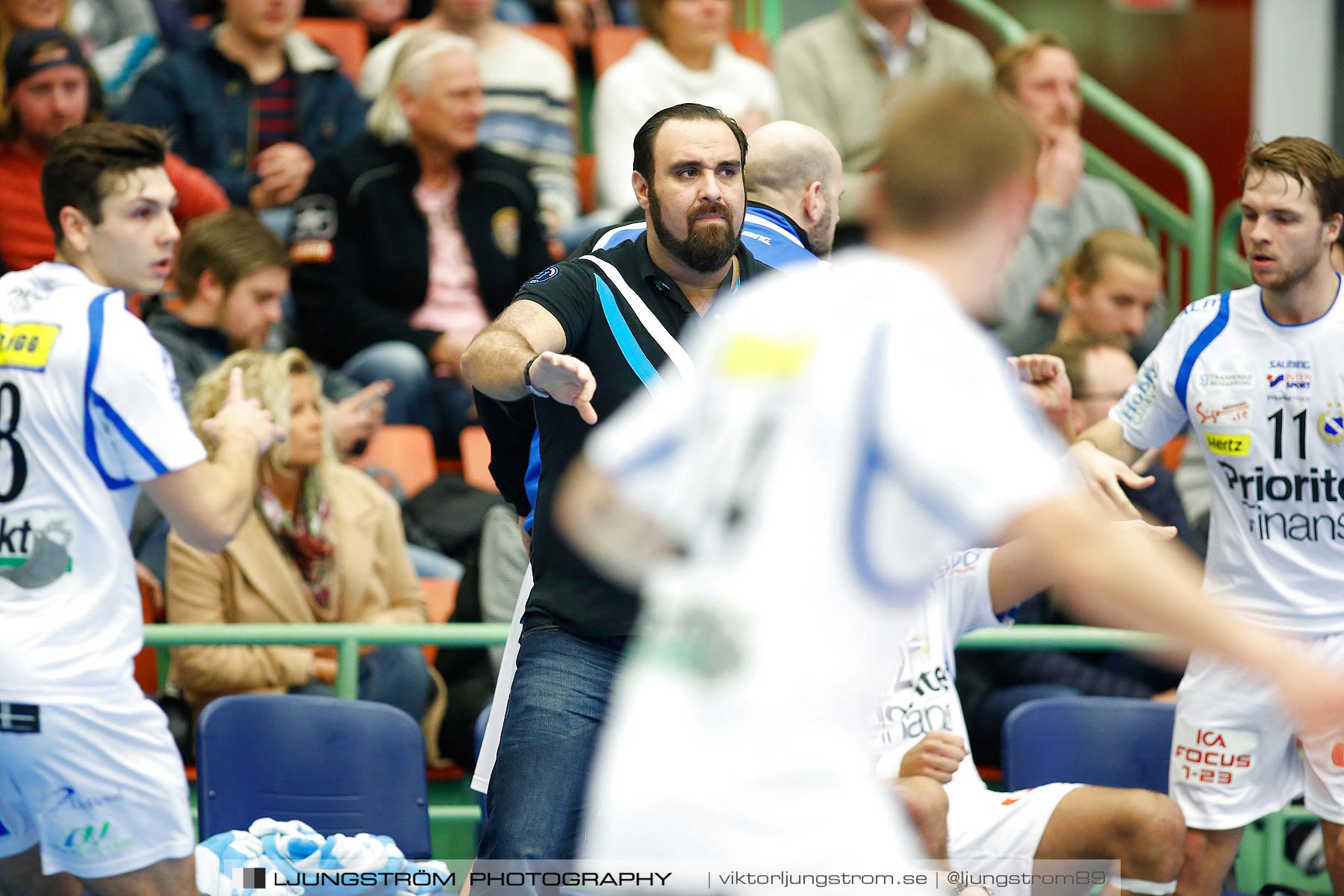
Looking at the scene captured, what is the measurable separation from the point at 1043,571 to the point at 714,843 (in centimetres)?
271

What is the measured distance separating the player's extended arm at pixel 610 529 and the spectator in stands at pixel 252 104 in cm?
544

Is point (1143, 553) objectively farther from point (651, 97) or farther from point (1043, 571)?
point (651, 97)

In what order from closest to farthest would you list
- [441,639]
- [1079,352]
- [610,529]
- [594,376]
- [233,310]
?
1. [610,529]
2. [594,376]
3. [441,639]
4. [1079,352]
5. [233,310]

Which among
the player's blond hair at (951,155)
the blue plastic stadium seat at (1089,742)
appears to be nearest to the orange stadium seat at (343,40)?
the blue plastic stadium seat at (1089,742)

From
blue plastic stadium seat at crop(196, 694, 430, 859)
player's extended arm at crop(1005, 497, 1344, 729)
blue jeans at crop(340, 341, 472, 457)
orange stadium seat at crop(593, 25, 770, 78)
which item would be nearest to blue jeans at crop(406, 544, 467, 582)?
blue jeans at crop(340, 341, 472, 457)

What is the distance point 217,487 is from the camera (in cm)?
427

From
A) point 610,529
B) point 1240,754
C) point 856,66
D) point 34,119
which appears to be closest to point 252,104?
point 34,119

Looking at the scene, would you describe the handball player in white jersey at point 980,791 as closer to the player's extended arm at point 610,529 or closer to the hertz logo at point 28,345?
the player's extended arm at point 610,529

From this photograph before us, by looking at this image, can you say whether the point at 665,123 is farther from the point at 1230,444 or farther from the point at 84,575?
the point at 1230,444

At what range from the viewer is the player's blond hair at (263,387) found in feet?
18.8

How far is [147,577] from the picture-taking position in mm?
5941

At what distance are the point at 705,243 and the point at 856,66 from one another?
15.4 feet

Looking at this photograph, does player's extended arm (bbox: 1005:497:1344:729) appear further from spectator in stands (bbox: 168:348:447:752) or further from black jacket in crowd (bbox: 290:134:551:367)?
black jacket in crowd (bbox: 290:134:551:367)

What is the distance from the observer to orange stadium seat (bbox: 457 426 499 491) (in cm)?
719
